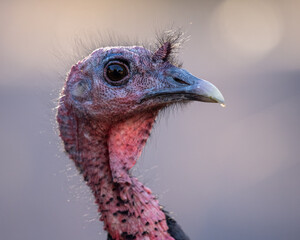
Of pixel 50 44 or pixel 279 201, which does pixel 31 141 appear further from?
pixel 279 201

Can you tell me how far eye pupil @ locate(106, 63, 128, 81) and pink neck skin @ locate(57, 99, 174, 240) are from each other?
27 centimetres

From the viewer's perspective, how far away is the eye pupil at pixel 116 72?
276cm

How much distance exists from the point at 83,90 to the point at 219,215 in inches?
164

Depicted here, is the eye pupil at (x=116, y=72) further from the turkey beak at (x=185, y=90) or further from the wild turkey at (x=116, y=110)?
the turkey beak at (x=185, y=90)

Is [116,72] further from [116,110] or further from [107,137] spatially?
[107,137]

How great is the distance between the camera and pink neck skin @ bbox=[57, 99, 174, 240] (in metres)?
2.55

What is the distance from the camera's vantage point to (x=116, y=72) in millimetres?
2764

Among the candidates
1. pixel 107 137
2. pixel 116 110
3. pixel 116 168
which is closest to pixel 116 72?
pixel 116 110

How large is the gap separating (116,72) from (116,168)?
23.4 inches

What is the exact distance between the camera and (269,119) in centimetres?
702

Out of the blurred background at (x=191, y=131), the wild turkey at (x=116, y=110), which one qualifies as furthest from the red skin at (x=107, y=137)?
the blurred background at (x=191, y=131)

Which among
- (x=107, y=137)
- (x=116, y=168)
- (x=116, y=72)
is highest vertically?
(x=116, y=72)

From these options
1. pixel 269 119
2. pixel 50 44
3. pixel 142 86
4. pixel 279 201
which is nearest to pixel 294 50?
pixel 269 119

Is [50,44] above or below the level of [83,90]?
above
